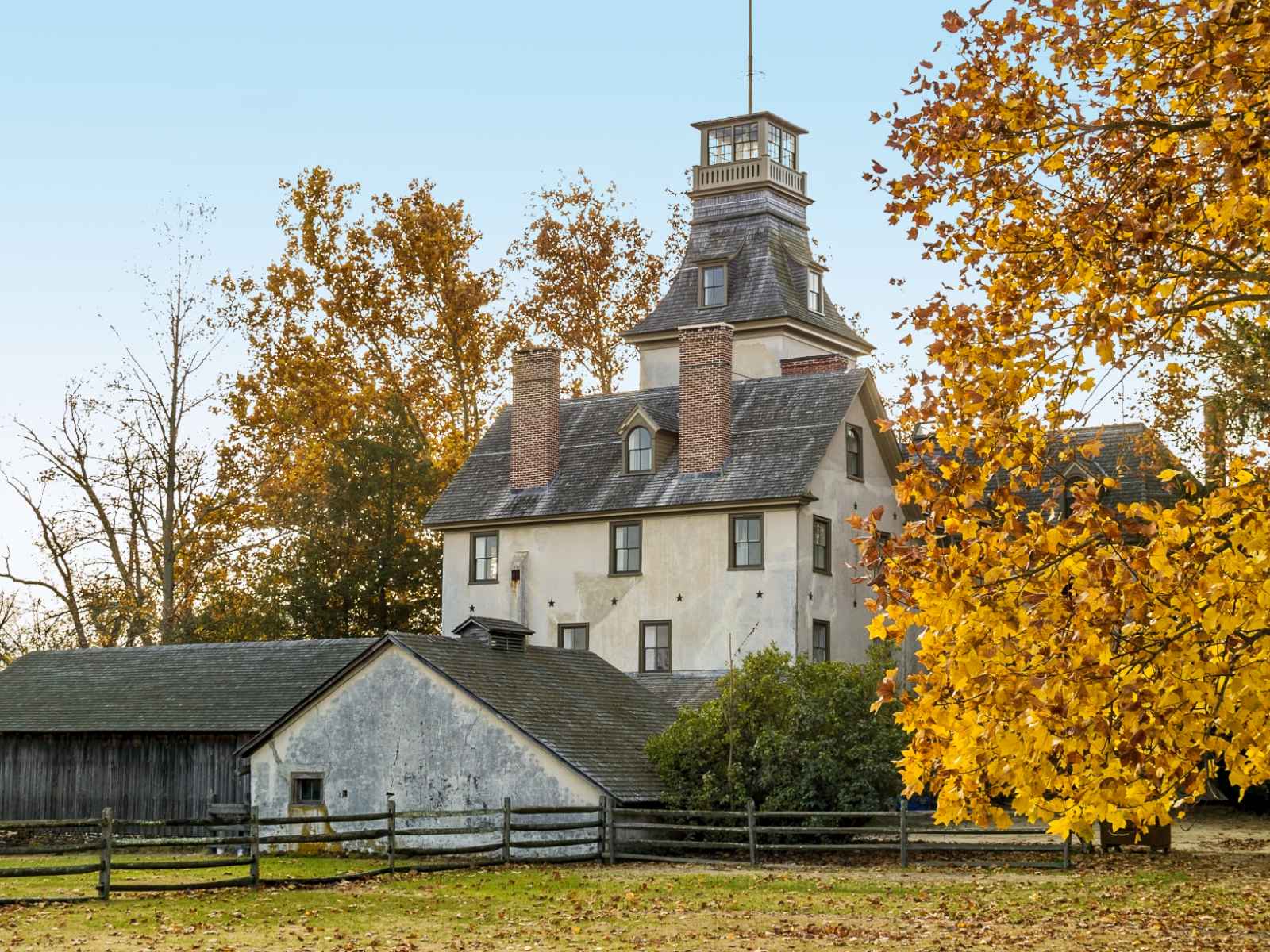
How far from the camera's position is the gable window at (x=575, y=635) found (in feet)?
144

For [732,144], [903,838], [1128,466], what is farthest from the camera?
[732,144]

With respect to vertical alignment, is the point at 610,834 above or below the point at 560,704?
below

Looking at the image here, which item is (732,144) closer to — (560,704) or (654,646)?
(654,646)

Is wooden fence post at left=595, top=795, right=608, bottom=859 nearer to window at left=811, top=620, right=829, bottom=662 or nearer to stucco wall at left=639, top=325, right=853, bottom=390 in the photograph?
window at left=811, top=620, right=829, bottom=662

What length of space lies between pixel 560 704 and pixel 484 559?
12.4m

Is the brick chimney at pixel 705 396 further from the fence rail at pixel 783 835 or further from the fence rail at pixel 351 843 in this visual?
the fence rail at pixel 351 843

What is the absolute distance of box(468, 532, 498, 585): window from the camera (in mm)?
45781

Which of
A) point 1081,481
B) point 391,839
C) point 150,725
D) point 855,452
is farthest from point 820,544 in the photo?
point 1081,481

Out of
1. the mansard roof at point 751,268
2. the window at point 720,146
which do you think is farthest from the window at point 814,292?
the window at point 720,146

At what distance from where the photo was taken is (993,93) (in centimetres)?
1034

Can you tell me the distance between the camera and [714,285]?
2120 inches

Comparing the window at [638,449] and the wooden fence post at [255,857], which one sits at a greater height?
the window at [638,449]

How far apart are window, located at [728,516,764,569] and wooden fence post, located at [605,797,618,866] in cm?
1191

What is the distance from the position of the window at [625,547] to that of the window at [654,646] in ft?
5.19
